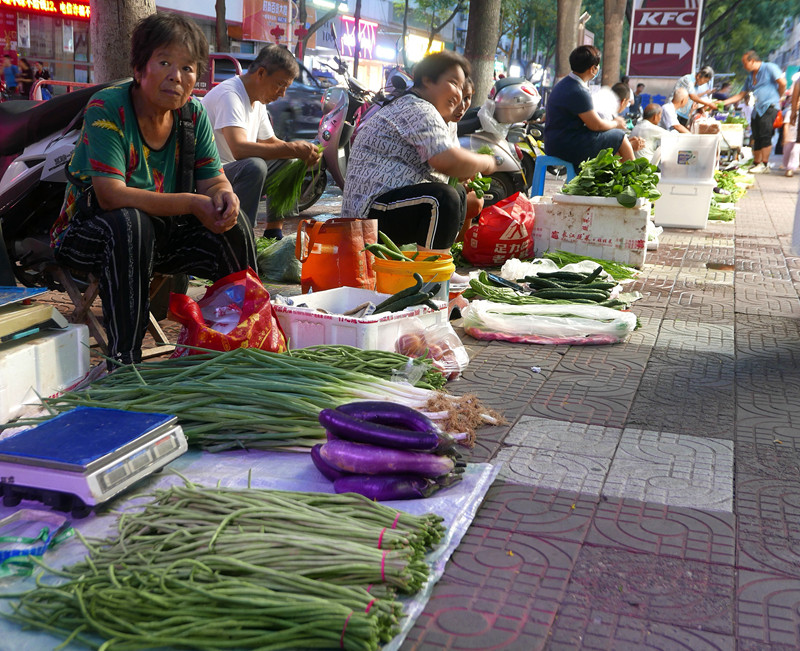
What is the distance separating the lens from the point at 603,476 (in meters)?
2.70

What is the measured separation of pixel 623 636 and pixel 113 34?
4226 mm

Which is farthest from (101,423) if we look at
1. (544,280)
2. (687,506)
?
(544,280)

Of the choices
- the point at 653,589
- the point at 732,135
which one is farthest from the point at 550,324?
the point at 732,135

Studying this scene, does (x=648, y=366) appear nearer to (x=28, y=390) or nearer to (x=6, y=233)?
(x=28, y=390)

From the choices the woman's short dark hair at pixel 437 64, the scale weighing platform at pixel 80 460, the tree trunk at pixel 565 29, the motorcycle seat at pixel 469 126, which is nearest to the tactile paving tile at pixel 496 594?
the scale weighing platform at pixel 80 460

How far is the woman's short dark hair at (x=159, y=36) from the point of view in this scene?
3279mm

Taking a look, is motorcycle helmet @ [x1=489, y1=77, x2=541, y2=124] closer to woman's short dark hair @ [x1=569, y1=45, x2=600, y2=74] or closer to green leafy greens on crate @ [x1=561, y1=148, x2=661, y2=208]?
woman's short dark hair @ [x1=569, y1=45, x2=600, y2=74]

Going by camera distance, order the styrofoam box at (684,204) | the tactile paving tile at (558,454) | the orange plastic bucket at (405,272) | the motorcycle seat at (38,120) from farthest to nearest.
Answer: the styrofoam box at (684,204) → the orange plastic bucket at (405,272) → the motorcycle seat at (38,120) → the tactile paving tile at (558,454)

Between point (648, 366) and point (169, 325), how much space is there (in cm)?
255

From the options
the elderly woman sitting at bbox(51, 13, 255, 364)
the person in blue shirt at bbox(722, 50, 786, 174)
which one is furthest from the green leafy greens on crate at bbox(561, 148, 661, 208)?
the person in blue shirt at bbox(722, 50, 786, 174)

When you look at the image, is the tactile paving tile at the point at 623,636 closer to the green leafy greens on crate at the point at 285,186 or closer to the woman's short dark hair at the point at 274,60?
the woman's short dark hair at the point at 274,60

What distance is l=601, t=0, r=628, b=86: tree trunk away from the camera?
21.5m

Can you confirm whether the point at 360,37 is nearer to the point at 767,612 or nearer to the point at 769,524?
the point at 769,524

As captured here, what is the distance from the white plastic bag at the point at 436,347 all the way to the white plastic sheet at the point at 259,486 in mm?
1056
